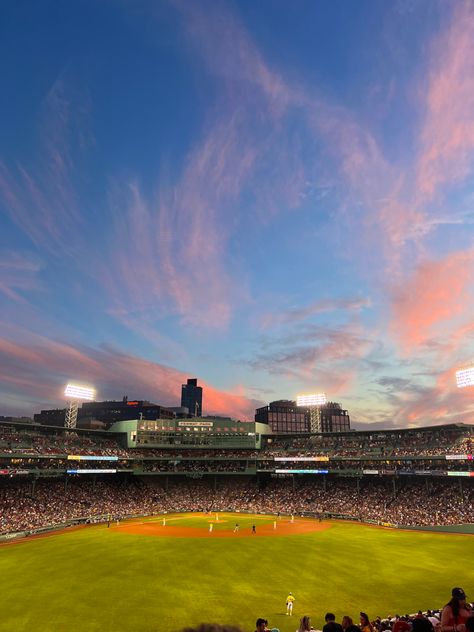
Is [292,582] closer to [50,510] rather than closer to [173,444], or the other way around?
[50,510]

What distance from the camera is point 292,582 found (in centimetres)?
3253

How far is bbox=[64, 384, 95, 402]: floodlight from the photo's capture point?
94.9m

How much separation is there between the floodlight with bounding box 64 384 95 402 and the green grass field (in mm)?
46590

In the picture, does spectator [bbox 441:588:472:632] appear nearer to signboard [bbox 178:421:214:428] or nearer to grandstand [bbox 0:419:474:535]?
grandstand [bbox 0:419:474:535]

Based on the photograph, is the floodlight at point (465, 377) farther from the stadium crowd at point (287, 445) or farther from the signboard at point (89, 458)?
the signboard at point (89, 458)

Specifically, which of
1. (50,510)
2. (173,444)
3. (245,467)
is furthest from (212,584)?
(173,444)

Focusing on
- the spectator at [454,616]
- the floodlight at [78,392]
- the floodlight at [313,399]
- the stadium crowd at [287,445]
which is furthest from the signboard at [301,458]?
the spectator at [454,616]

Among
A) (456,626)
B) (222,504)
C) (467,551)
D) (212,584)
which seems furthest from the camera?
(222,504)

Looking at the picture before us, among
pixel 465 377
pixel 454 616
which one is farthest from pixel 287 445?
pixel 454 616

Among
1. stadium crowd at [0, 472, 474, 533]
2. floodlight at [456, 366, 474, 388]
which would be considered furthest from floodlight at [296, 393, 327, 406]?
floodlight at [456, 366, 474, 388]

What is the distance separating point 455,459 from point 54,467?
65.5 meters

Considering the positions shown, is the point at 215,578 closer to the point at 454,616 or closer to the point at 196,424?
the point at 454,616

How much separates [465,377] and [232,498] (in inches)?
1960

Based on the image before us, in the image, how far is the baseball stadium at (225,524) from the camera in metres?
27.7
